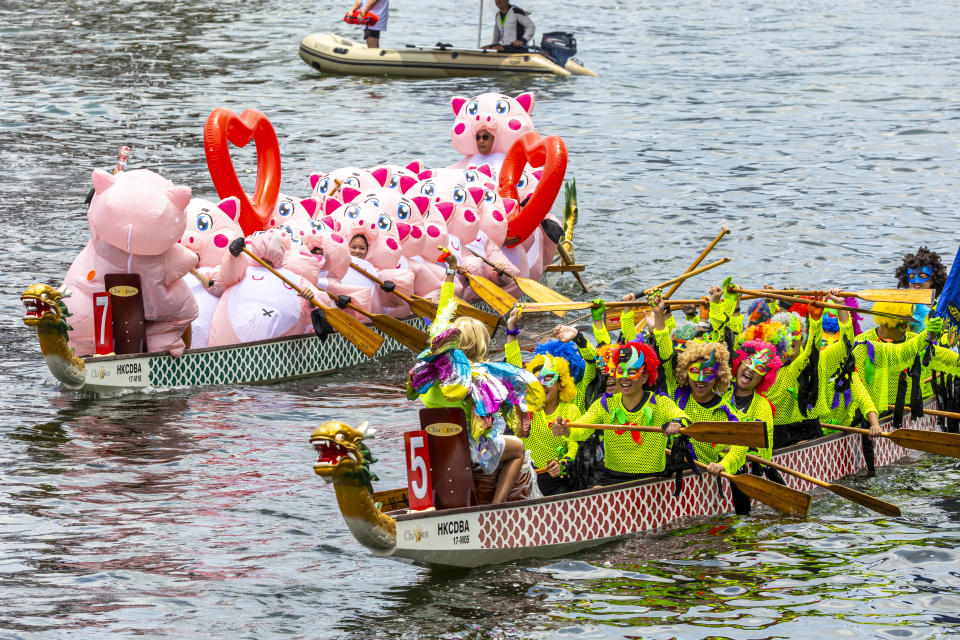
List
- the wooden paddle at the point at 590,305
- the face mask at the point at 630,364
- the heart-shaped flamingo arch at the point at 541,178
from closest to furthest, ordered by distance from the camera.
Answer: the face mask at the point at 630,364 → the wooden paddle at the point at 590,305 → the heart-shaped flamingo arch at the point at 541,178

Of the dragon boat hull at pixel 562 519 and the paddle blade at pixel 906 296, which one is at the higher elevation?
the paddle blade at pixel 906 296

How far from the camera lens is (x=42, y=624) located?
9688mm

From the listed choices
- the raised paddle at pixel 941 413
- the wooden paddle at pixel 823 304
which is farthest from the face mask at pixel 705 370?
the raised paddle at pixel 941 413

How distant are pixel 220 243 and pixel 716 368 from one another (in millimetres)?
6901

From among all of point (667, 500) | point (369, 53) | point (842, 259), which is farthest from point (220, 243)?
point (369, 53)

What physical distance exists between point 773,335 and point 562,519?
300cm

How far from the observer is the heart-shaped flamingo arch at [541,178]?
61.9 ft

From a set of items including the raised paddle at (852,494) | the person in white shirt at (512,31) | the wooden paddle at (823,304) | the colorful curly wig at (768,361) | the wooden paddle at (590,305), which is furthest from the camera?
the person in white shirt at (512,31)

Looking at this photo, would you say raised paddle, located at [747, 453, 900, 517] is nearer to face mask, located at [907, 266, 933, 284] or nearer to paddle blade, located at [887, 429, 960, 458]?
paddle blade, located at [887, 429, 960, 458]

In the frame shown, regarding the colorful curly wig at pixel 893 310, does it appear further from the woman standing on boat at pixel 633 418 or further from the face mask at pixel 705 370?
the woman standing on boat at pixel 633 418

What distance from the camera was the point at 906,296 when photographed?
1293 centimetres

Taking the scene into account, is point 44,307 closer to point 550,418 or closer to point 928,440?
point 550,418

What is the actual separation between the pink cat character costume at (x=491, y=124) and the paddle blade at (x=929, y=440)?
883 centimetres

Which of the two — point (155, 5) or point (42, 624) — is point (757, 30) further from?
point (42, 624)
